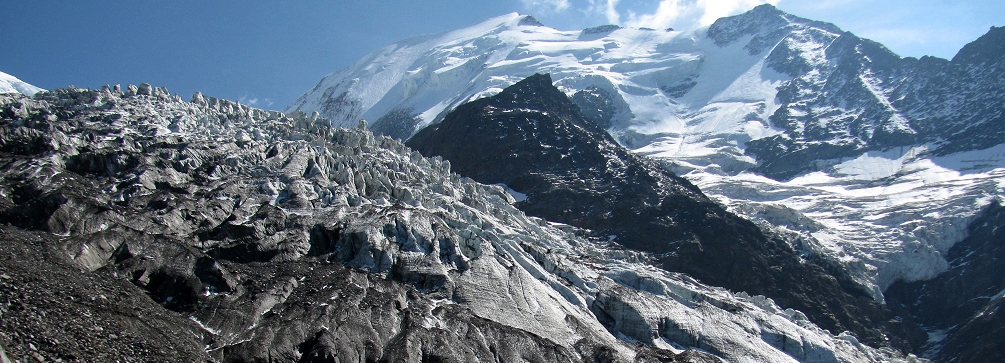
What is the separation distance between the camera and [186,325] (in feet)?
128

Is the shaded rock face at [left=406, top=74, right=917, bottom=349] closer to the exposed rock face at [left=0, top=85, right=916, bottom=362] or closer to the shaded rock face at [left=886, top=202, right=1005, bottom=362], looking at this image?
the shaded rock face at [left=886, top=202, right=1005, bottom=362]

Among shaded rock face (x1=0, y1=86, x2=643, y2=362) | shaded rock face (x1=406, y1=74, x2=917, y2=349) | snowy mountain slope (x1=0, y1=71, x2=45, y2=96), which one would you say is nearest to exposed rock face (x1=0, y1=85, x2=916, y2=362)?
shaded rock face (x1=0, y1=86, x2=643, y2=362)

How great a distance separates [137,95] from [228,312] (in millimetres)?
76860

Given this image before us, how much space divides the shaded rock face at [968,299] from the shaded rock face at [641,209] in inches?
324

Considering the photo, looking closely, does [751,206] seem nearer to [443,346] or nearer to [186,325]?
[443,346]

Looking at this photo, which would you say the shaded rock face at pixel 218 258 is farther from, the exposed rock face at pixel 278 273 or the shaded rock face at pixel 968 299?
the shaded rock face at pixel 968 299

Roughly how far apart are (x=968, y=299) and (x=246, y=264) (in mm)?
147440

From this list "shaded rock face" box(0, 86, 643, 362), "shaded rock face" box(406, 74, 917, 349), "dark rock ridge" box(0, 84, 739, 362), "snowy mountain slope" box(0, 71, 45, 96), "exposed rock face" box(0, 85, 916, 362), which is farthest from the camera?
"snowy mountain slope" box(0, 71, 45, 96)

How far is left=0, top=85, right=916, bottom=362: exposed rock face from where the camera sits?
125ft

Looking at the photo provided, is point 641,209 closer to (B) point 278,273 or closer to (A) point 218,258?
(B) point 278,273

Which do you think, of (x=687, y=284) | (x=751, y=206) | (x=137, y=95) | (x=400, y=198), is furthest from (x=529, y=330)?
(x=751, y=206)

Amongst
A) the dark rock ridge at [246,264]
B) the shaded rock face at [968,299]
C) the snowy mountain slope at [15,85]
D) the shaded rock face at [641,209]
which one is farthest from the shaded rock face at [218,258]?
the snowy mountain slope at [15,85]

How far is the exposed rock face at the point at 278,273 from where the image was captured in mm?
38250

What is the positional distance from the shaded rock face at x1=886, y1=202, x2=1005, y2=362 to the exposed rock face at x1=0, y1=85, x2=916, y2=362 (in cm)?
4703
